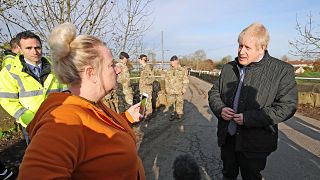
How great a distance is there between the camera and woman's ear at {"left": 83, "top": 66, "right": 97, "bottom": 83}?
1604mm

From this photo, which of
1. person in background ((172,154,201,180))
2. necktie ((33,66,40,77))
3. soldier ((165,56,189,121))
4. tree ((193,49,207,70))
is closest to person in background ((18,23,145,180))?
person in background ((172,154,201,180))

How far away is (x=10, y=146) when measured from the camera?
547 cm

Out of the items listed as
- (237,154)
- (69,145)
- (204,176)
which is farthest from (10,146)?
(69,145)

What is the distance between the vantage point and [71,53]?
1576mm

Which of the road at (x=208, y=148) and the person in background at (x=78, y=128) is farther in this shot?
the road at (x=208, y=148)

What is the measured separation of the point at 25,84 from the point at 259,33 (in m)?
2.64

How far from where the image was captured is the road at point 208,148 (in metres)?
4.50

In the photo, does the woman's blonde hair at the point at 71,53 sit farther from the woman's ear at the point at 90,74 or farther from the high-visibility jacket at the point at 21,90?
the high-visibility jacket at the point at 21,90

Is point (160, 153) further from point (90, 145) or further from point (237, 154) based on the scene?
point (90, 145)

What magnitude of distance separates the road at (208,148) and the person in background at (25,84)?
83.1 inches

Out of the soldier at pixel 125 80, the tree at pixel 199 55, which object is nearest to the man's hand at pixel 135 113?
the soldier at pixel 125 80

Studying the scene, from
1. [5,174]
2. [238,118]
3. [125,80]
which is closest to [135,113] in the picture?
[238,118]

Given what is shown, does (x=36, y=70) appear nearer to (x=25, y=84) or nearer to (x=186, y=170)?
(x=25, y=84)

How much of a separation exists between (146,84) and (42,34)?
4392mm
